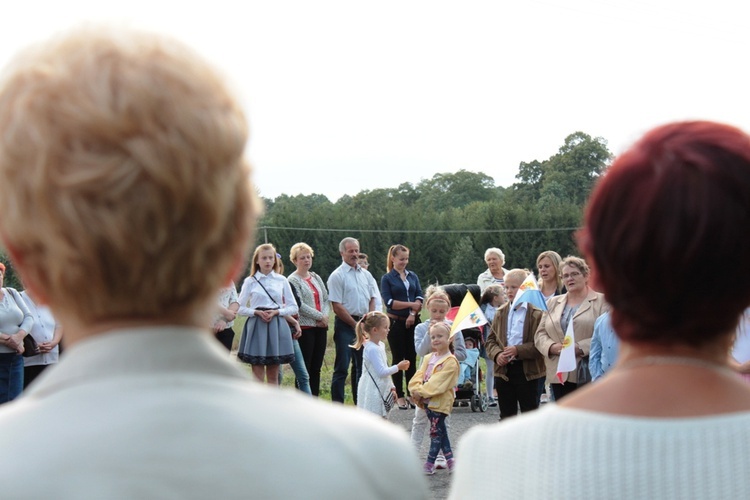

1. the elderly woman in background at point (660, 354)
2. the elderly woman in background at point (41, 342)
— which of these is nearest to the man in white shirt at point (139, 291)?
the elderly woman in background at point (660, 354)

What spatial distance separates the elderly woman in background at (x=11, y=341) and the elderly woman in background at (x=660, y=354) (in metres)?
8.32

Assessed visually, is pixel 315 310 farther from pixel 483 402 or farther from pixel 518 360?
pixel 518 360

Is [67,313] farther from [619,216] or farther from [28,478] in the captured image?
[619,216]

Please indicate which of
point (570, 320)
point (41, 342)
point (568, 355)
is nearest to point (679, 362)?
point (568, 355)

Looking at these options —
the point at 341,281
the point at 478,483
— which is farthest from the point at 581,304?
the point at 478,483

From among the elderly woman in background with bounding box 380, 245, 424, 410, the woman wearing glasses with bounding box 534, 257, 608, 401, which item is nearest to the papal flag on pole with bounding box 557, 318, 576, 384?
the woman wearing glasses with bounding box 534, 257, 608, 401

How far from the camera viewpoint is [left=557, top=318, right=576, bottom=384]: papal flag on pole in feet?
25.9

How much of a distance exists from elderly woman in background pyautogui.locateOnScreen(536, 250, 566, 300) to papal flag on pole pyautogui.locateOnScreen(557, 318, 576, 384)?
1.73m

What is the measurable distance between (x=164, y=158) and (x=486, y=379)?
1207cm

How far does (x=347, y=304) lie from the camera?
38.3 ft

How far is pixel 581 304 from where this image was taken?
8312 millimetres

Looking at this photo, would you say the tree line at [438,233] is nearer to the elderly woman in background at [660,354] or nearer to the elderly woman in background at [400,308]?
the elderly woman in background at [400,308]

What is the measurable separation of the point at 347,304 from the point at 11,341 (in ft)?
13.2

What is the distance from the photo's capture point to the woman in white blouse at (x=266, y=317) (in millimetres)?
10547
